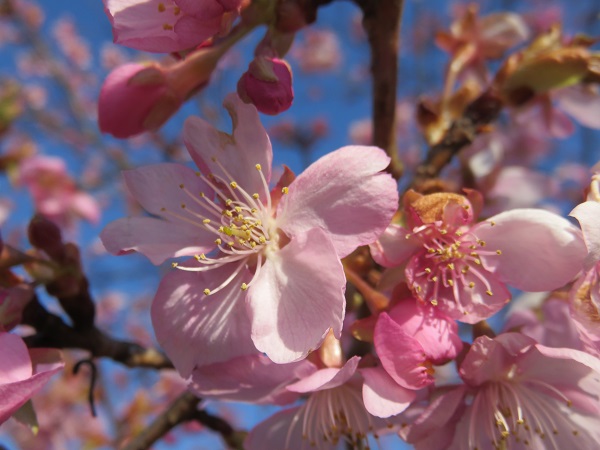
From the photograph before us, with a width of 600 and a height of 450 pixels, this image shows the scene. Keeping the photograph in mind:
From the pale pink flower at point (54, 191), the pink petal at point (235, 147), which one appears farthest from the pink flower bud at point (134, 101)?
the pale pink flower at point (54, 191)

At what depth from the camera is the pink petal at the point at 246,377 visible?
82cm

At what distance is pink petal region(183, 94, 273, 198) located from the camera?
86 cm

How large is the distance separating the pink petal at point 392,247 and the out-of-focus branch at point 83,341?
65cm

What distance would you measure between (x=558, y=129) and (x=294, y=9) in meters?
0.94

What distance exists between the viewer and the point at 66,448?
4297 mm

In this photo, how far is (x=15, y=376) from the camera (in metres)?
0.74

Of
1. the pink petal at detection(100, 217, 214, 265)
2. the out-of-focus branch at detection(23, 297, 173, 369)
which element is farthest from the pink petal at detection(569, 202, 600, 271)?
the out-of-focus branch at detection(23, 297, 173, 369)

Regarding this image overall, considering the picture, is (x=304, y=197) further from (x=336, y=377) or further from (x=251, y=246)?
(x=336, y=377)

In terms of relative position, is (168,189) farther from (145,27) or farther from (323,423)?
(323,423)

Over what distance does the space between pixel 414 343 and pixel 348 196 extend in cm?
23

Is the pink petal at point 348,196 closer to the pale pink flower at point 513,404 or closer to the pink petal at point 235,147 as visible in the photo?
the pink petal at point 235,147

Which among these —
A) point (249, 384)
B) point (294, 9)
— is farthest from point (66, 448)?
point (294, 9)

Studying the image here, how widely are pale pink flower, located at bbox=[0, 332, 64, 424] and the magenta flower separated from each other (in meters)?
0.52

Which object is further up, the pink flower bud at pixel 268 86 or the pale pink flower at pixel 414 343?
the pink flower bud at pixel 268 86
